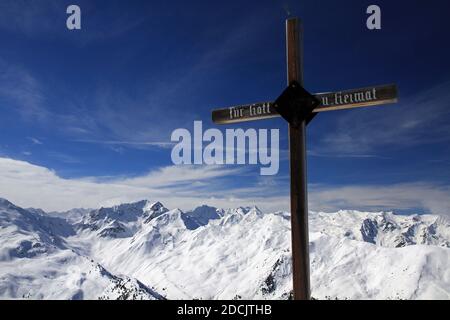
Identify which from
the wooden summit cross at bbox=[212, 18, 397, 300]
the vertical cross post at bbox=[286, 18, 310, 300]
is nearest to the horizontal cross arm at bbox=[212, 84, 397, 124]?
the wooden summit cross at bbox=[212, 18, 397, 300]

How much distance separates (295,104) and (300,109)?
69 millimetres

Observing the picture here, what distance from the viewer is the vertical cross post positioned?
394 cm

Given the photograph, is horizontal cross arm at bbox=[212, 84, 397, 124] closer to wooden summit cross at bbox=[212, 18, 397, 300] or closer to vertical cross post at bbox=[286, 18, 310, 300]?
wooden summit cross at bbox=[212, 18, 397, 300]

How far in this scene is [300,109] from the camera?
161 inches

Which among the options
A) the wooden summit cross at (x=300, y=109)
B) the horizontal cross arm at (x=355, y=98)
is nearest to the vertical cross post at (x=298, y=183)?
the wooden summit cross at (x=300, y=109)

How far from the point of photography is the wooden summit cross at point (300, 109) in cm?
395

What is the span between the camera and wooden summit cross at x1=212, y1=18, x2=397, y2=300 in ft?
13.0

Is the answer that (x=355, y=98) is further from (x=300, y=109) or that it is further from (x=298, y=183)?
(x=298, y=183)

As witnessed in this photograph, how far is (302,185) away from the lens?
4.09 m

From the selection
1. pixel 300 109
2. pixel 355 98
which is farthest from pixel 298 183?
pixel 355 98

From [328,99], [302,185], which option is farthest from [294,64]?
[302,185]
